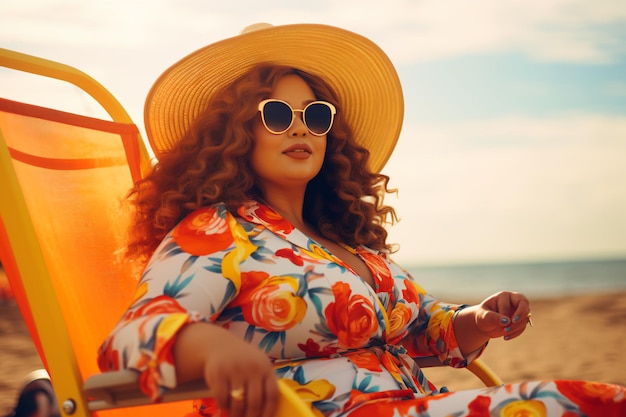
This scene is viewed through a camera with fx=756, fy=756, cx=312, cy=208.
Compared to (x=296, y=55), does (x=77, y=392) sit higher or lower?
lower

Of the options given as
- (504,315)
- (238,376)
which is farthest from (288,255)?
(504,315)

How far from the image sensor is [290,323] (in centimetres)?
184

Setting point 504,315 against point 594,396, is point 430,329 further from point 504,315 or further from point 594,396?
point 594,396

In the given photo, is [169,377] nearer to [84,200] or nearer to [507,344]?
[84,200]

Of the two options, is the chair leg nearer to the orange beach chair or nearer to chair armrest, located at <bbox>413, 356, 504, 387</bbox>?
the orange beach chair

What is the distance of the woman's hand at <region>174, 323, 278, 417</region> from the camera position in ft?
4.48

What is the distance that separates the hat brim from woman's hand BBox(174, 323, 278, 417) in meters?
1.19

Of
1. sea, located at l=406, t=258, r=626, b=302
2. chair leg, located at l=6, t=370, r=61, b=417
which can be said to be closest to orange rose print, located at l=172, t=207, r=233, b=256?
chair leg, located at l=6, t=370, r=61, b=417

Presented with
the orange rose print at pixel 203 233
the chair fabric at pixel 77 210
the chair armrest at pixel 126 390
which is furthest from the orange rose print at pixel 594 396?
the chair fabric at pixel 77 210

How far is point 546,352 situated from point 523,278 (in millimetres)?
30536

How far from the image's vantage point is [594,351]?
718cm

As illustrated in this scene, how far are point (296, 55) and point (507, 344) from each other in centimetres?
649

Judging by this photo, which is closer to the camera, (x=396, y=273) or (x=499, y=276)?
(x=396, y=273)

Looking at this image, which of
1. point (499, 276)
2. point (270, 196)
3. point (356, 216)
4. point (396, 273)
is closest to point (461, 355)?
point (396, 273)
